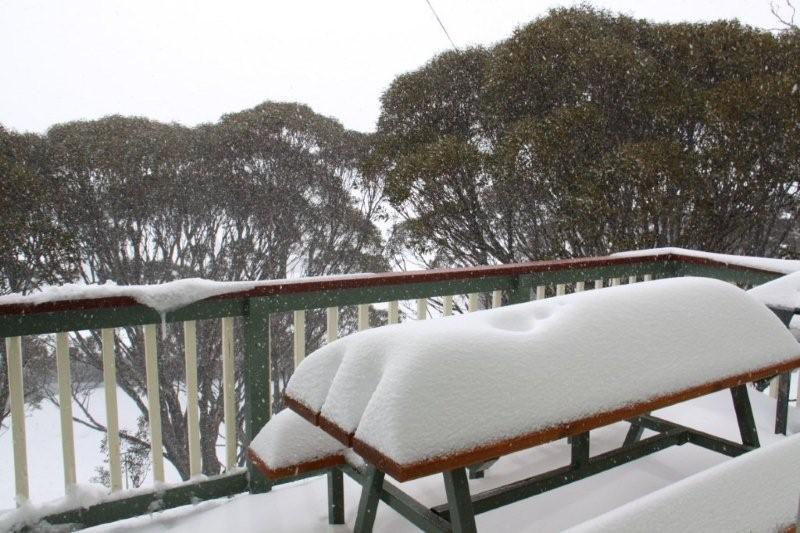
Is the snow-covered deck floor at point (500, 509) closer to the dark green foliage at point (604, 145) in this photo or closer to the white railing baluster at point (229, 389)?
the white railing baluster at point (229, 389)

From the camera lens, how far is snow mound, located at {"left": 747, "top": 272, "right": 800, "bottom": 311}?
2705mm

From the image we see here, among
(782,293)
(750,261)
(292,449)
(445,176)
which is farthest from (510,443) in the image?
(445,176)

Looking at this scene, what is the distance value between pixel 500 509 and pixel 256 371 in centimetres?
115

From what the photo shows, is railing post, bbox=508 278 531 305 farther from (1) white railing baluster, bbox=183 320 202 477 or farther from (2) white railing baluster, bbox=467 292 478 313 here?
(1) white railing baluster, bbox=183 320 202 477

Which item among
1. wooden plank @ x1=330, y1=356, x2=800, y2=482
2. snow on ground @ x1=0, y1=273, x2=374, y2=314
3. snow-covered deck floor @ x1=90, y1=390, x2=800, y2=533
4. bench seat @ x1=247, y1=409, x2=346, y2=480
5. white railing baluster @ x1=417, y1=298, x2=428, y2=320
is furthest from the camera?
white railing baluster @ x1=417, y1=298, x2=428, y2=320

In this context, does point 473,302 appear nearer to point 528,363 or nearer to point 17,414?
point 528,363

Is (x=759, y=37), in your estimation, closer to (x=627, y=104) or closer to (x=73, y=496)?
(x=627, y=104)

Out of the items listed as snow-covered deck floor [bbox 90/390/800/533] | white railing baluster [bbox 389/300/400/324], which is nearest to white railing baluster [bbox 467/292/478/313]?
white railing baluster [bbox 389/300/400/324]

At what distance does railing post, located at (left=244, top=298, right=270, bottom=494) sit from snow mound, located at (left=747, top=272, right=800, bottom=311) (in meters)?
2.28

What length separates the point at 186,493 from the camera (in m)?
2.27

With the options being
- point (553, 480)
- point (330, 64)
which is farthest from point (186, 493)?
point (330, 64)

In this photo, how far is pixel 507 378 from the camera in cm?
139

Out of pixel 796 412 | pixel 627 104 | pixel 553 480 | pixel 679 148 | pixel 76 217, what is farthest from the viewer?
pixel 76 217

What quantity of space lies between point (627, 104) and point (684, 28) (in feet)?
5.20
